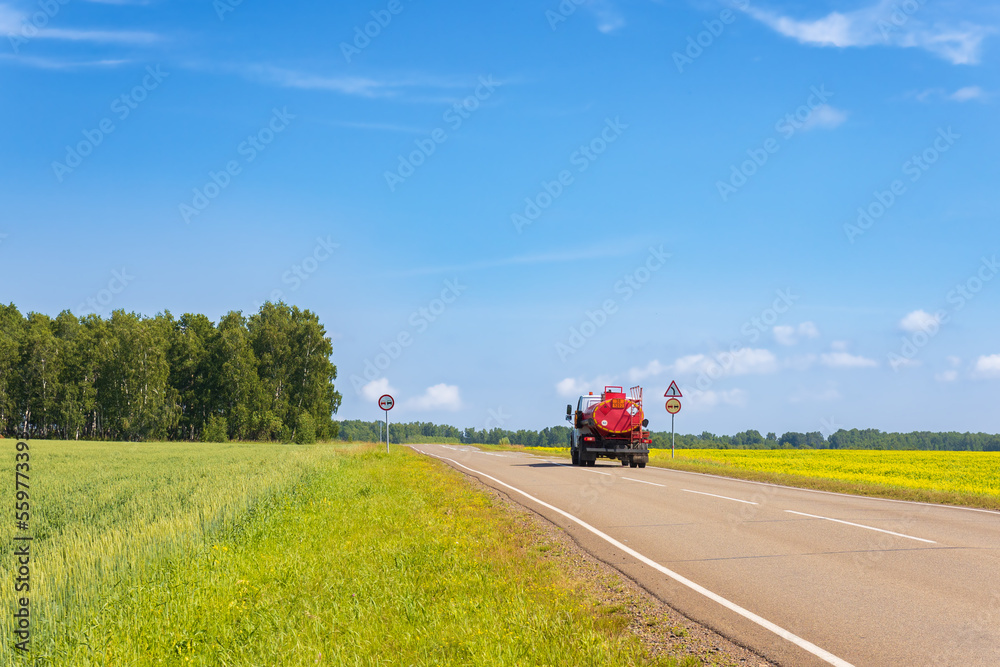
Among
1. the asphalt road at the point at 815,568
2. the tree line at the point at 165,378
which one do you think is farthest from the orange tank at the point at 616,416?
the tree line at the point at 165,378

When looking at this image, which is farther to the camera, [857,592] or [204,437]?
[204,437]

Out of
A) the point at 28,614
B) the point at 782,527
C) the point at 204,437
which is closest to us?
the point at 28,614

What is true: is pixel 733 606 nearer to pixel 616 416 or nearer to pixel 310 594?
pixel 310 594

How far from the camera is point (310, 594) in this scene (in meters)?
6.21

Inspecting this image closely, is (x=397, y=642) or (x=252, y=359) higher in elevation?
(x=252, y=359)

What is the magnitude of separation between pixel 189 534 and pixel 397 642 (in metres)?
4.86

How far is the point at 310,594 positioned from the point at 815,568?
18.7ft

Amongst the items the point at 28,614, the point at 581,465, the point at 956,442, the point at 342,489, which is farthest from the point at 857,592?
the point at 956,442

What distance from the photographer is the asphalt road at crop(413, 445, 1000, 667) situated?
4.96 metres

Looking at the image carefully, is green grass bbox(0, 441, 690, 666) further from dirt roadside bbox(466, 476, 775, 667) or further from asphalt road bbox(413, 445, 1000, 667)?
asphalt road bbox(413, 445, 1000, 667)

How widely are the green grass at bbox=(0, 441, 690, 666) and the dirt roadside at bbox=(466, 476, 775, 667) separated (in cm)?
14

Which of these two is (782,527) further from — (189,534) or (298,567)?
(189,534)

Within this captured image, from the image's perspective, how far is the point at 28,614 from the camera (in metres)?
5.46

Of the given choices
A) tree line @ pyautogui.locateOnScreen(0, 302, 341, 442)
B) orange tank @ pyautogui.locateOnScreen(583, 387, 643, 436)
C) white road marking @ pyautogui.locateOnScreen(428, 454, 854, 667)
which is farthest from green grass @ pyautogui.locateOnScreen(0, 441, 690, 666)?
tree line @ pyautogui.locateOnScreen(0, 302, 341, 442)
